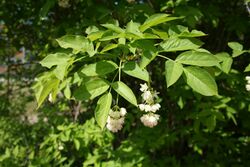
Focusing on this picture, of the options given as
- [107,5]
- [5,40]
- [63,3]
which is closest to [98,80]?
[107,5]

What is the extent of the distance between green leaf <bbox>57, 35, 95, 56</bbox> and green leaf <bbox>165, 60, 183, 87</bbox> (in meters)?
0.35

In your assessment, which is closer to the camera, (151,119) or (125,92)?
(125,92)

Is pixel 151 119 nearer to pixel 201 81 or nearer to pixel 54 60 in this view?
pixel 201 81

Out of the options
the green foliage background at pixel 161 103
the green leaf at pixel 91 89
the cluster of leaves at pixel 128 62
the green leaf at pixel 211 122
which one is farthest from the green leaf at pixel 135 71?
the green leaf at pixel 211 122

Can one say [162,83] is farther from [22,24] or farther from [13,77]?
[13,77]

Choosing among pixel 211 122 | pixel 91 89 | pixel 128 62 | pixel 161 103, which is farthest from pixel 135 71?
pixel 161 103

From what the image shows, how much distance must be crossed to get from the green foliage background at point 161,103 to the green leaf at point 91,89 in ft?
2.68

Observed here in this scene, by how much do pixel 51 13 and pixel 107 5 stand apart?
1.35 m

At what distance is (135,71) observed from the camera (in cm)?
151

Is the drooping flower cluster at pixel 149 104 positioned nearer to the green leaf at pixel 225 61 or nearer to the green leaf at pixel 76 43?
the green leaf at pixel 76 43

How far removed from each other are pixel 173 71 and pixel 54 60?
1.74 feet

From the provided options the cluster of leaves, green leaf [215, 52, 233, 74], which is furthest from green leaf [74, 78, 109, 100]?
green leaf [215, 52, 233, 74]

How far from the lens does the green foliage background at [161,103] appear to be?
266 cm

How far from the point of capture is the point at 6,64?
553 cm
